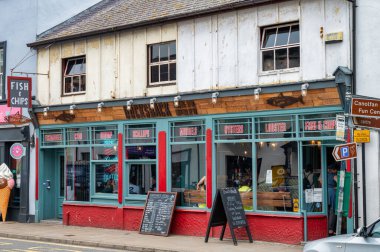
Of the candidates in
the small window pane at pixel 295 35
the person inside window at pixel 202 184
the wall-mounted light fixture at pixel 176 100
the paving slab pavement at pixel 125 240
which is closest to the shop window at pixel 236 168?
the person inside window at pixel 202 184

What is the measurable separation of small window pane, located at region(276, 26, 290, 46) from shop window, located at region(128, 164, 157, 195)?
5.33 metres

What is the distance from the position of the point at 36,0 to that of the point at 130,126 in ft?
20.3

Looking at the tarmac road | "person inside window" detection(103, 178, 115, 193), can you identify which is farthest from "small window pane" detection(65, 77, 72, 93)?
the tarmac road

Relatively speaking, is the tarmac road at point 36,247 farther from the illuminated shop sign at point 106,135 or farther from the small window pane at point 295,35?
the small window pane at point 295,35

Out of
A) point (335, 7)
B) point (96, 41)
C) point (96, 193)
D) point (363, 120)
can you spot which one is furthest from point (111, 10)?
point (363, 120)

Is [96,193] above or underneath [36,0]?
underneath

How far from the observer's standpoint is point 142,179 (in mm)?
19203

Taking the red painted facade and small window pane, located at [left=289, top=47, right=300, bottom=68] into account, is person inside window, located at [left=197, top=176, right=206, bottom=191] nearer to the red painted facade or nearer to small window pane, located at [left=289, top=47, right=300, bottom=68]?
the red painted facade

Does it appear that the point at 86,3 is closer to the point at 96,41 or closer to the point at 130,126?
the point at 96,41

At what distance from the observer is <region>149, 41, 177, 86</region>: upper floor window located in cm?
1841

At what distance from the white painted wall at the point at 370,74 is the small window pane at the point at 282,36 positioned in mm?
2040

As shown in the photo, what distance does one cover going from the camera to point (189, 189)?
18094 mm

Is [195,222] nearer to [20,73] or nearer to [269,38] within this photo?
[269,38]

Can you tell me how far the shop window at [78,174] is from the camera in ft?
67.6
